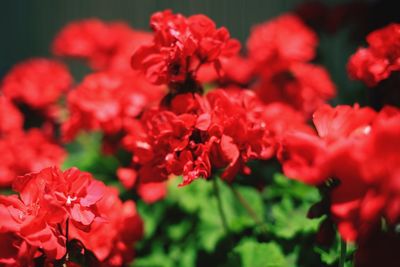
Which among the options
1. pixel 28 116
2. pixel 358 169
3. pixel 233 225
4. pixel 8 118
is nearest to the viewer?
pixel 358 169

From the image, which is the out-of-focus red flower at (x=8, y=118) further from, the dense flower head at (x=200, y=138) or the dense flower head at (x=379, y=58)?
the dense flower head at (x=379, y=58)

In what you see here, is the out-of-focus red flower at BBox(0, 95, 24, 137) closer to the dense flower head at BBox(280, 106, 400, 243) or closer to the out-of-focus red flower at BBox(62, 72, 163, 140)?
the out-of-focus red flower at BBox(62, 72, 163, 140)

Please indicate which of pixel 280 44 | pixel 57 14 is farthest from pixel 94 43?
pixel 57 14

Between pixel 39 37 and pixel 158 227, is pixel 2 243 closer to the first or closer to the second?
pixel 158 227

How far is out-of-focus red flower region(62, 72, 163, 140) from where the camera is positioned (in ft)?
4.33

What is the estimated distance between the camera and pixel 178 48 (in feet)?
3.00

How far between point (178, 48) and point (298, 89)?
671 millimetres

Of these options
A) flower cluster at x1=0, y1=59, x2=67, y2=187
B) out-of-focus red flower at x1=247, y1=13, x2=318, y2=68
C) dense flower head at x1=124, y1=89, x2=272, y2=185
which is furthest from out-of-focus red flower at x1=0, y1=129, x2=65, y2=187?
out-of-focus red flower at x1=247, y1=13, x2=318, y2=68

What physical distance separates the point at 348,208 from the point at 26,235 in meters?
0.52

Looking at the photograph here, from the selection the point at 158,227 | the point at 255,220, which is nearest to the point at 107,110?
the point at 158,227

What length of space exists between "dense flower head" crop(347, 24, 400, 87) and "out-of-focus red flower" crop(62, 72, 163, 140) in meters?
0.60

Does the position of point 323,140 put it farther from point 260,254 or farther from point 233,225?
point 233,225

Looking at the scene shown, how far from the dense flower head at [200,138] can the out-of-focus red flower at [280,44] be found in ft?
1.89

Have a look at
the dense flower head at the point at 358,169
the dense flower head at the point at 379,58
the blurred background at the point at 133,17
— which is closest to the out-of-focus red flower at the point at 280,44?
the blurred background at the point at 133,17
